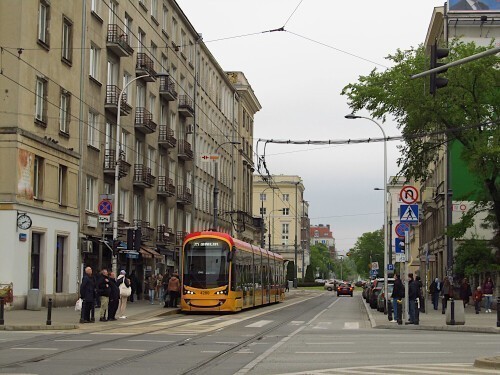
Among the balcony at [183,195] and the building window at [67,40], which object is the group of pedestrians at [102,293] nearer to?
the building window at [67,40]

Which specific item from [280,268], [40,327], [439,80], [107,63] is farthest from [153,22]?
[439,80]

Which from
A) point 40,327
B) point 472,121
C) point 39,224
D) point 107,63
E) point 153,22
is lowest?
point 40,327

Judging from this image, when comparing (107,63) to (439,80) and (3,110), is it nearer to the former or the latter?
(3,110)

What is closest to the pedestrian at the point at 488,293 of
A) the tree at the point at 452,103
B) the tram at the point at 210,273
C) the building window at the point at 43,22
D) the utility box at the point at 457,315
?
the tree at the point at 452,103

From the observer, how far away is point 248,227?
321 ft

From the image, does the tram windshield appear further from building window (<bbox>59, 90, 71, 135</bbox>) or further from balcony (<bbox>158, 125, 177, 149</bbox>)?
balcony (<bbox>158, 125, 177, 149</bbox>)

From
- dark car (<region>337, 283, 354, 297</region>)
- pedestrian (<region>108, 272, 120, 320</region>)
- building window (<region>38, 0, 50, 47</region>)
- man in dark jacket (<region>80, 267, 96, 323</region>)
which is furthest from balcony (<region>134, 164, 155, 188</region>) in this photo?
dark car (<region>337, 283, 354, 297</region>)

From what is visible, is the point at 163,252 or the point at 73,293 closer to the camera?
the point at 73,293

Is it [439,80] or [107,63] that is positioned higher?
[107,63]

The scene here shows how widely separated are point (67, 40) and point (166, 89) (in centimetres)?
1740

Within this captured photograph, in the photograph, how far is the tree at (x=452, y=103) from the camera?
4016cm

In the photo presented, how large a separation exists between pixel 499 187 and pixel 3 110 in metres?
23.9

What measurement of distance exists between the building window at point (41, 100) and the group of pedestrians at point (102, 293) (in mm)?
9497

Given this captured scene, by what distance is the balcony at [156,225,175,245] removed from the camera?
57.1 metres
